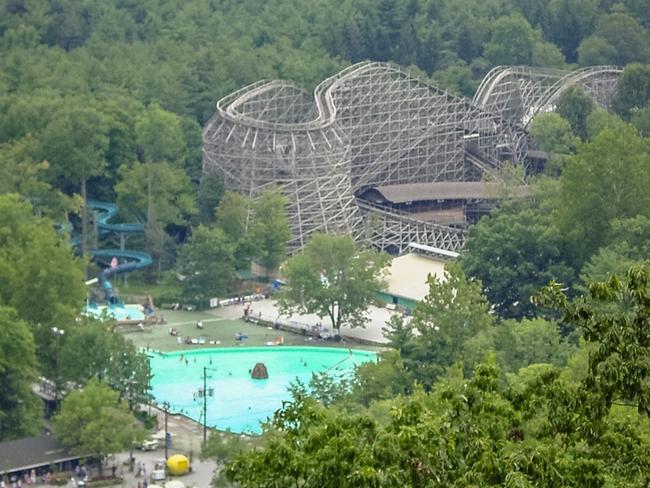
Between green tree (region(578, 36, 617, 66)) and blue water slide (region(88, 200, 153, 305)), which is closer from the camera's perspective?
blue water slide (region(88, 200, 153, 305))

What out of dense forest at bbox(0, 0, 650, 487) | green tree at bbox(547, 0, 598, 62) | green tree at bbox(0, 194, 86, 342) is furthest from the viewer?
green tree at bbox(547, 0, 598, 62)

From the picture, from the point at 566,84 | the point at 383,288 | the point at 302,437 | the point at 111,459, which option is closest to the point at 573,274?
the point at 383,288

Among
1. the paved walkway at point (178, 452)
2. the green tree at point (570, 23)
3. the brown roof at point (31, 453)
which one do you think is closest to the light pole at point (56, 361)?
the paved walkway at point (178, 452)

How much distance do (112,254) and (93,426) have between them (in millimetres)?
18864

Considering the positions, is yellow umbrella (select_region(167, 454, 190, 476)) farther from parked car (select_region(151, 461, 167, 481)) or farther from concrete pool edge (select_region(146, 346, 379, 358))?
concrete pool edge (select_region(146, 346, 379, 358))

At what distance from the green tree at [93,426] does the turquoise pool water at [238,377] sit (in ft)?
11.4

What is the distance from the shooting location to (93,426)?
40281 millimetres

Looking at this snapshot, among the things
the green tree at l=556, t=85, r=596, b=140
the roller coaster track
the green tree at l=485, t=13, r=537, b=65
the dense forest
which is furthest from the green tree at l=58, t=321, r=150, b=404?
the green tree at l=485, t=13, r=537, b=65

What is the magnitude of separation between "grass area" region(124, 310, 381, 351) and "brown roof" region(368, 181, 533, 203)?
1057 cm

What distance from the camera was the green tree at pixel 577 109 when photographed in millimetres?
70312

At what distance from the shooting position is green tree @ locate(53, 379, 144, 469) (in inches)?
1586

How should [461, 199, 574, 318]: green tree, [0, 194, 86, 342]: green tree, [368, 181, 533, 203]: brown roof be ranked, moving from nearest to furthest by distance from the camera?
[0, 194, 86, 342]: green tree, [461, 199, 574, 318]: green tree, [368, 181, 533, 203]: brown roof

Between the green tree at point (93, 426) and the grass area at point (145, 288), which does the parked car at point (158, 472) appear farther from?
the grass area at point (145, 288)

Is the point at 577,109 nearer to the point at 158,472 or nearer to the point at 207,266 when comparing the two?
the point at 207,266
